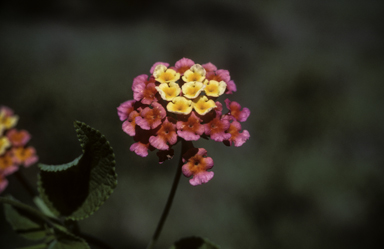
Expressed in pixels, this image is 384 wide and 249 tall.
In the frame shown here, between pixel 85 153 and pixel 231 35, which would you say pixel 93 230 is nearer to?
pixel 85 153

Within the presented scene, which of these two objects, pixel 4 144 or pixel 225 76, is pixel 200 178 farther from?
pixel 4 144

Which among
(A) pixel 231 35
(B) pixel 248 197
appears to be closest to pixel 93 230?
(B) pixel 248 197

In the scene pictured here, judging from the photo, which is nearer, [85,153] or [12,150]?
[85,153]

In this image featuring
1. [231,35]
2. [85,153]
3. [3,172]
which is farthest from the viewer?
[231,35]

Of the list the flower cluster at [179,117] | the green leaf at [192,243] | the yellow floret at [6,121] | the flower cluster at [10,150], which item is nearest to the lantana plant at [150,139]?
Result: the flower cluster at [179,117]

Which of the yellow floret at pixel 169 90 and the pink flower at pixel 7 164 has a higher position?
the yellow floret at pixel 169 90

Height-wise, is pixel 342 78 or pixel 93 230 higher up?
pixel 342 78

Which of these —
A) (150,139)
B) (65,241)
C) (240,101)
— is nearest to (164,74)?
(150,139)

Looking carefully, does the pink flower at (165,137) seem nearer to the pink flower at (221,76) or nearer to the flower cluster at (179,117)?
the flower cluster at (179,117)
